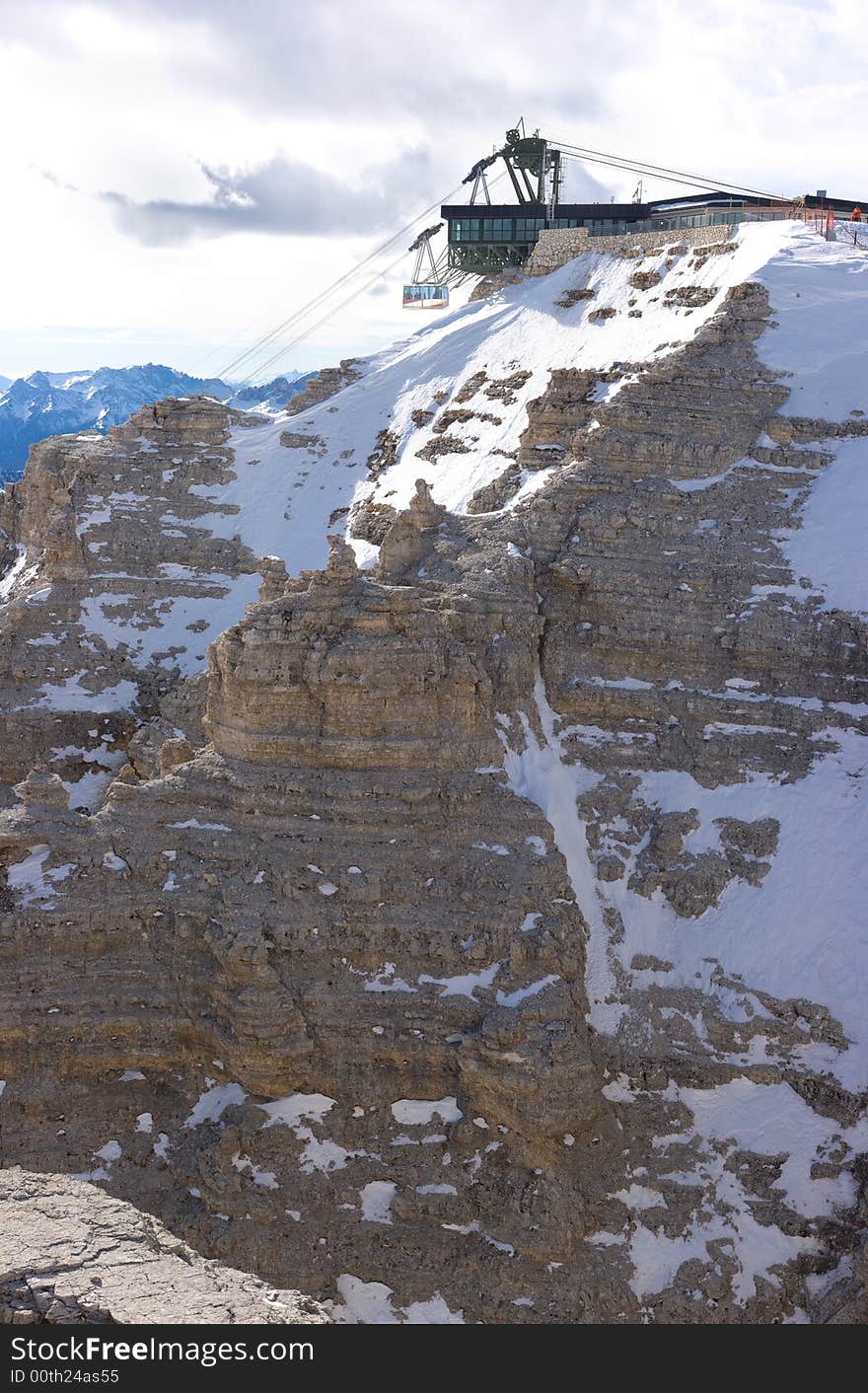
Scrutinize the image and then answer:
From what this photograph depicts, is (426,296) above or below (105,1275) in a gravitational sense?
above

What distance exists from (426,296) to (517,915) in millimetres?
71205

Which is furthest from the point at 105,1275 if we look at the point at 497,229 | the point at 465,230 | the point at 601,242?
the point at 465,230

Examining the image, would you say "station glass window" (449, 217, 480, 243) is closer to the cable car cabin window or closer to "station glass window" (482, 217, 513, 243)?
"station glass window" (482, 217, 513, 243)

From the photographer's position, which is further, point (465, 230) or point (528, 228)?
point (465, 230)

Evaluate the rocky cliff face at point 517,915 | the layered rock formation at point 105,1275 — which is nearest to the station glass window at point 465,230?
the rocky cliff face at point 517,915

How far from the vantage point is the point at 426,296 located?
96.6 meters

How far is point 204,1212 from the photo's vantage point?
109 feet

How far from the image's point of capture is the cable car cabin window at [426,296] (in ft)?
315

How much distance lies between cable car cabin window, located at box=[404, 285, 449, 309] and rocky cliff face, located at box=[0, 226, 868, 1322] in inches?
1897

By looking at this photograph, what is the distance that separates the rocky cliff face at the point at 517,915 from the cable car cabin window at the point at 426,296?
158ft

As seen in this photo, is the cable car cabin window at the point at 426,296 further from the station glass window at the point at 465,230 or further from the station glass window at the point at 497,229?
the station glass window at the point at 497,229

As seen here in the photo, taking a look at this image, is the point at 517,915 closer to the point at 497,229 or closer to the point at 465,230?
the point at 497,229

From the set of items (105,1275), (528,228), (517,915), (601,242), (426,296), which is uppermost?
(528,228)

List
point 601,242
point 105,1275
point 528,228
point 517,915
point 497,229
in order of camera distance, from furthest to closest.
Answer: point 497,229 → point 528,228 → point 601,242 → point 517,915 → point 105,1275
